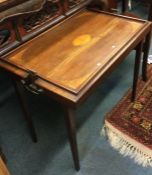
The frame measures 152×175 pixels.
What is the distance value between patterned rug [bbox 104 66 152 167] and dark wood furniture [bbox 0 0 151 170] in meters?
0.28

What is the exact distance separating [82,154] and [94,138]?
0.14 meters

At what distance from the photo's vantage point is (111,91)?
1.74 meters

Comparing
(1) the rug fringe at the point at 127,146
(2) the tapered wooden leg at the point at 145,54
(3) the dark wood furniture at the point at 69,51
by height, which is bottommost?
(1) the rug fringe at the point at 127,146

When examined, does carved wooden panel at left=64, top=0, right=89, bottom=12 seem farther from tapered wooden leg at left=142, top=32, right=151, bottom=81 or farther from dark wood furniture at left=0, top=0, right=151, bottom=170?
tapered wooden leg at left=142, top=32, right=151, bottom=81

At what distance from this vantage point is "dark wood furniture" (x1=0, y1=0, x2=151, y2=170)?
938 mm

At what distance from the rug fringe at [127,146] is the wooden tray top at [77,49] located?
0.58m

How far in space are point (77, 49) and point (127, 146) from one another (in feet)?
2.20

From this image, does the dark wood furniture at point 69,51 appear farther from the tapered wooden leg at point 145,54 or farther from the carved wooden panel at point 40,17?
the tapered wooden leg at point 145,54

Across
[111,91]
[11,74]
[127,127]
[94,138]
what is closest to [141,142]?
[127,127]

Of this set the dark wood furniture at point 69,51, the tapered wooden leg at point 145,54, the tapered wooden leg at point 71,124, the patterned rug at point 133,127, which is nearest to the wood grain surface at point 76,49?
the dark wood furniture at point 69,51

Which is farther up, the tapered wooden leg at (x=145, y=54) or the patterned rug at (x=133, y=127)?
the tapered wooden leg at (x=145, y=54)

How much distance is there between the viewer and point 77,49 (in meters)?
1.12

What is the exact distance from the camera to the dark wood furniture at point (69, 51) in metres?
0.94

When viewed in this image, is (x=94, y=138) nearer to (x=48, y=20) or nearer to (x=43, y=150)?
(x=43, y=150)
